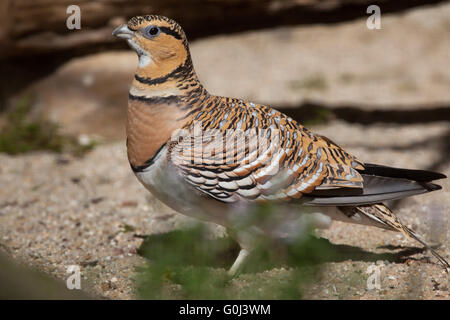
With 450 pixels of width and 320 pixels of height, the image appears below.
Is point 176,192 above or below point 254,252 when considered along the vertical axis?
above

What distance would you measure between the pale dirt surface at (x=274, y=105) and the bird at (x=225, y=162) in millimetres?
333

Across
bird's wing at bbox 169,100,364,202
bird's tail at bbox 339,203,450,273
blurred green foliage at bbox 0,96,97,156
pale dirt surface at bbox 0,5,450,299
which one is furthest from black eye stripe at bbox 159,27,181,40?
blurred green foliage at bbox 0,96,97,156

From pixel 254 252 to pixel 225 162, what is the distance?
2.73 ft

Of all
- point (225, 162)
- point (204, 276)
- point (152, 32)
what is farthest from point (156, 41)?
point (204, 276)

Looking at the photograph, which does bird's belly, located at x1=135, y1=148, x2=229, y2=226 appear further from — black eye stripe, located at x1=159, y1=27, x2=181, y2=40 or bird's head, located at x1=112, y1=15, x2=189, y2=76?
black eye stripe, located at x1=159, y1=27, x2=181, y2=40

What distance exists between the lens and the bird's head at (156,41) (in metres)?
4.15

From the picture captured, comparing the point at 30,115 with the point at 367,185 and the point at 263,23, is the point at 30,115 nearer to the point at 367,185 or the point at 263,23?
the point at 263,23

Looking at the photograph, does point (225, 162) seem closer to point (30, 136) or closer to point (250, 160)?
point (250, 160)

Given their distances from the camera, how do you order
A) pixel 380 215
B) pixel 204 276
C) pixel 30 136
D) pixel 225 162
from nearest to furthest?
pixel 204 276
pixel 225 162
pixel 380 215
pixel 30 136

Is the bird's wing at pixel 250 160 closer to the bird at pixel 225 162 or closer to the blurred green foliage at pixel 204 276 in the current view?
the bird at pixel 225 162

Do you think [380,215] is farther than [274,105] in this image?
No

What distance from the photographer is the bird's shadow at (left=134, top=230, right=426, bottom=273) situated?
138 inches

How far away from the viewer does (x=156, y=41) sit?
13.7 ft

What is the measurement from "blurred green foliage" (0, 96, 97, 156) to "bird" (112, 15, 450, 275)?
329 cm
